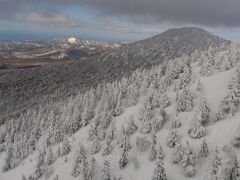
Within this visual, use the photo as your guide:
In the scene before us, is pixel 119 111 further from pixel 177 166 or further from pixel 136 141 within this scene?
pixel 177 166

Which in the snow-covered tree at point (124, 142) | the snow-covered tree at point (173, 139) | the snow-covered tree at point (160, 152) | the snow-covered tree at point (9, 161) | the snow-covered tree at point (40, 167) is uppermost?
the snow-covered tree at point (173, 139)

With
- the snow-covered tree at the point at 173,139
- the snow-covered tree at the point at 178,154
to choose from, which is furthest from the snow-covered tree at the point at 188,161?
the snow-covered tree at the point at 173,139

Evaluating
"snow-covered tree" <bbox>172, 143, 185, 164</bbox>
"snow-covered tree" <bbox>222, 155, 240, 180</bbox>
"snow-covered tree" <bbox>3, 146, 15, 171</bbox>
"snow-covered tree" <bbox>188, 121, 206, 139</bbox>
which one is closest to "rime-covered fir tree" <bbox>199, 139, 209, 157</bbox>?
"snow-covered tree" <bbox>172, 143, 185, 164</bbox>

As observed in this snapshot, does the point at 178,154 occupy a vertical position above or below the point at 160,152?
above

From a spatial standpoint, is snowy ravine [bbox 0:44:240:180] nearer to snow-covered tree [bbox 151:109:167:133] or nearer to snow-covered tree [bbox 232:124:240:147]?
snow-covered tree [bbox 151:109:167:133]

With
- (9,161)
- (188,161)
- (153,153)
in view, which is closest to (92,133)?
(153,153)

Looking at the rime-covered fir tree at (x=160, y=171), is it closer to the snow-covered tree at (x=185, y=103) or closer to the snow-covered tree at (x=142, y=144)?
the snow-covered tree at (x=142, y=144)

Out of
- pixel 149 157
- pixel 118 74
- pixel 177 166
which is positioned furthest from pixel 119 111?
pixel 118 74

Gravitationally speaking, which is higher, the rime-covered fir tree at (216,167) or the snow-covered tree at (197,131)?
the snow-covered tree at (197,131)

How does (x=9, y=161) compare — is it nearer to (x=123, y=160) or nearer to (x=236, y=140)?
(x=123, y=160)
